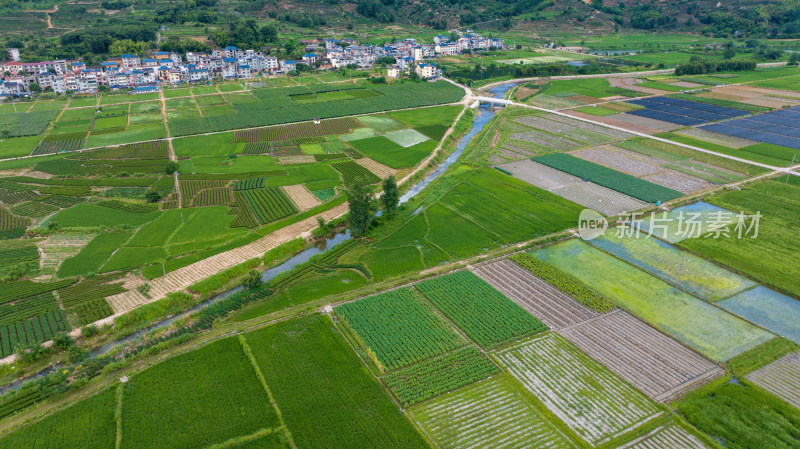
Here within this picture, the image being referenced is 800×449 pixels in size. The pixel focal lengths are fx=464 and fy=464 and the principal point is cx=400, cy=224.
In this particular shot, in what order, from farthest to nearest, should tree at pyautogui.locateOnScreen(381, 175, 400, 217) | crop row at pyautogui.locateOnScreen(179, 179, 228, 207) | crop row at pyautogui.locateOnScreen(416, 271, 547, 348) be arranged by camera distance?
crop row at pyautogui.locateOnScreen(179, 179, 228, 207) < tree at pyautogui.locateOnScreen(381, 175, 400, 217) < crop row at pyautogui.locateOnScreen(416, 271, 547, 348)

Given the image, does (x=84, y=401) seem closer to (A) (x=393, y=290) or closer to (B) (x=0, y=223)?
(A) (x=393, y=290)

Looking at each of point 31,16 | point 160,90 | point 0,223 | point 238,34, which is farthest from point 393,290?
point 31,16

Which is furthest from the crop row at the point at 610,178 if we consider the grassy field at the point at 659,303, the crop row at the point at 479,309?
the crop row at the point at 479,309

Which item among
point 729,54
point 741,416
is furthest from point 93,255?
point 729,54

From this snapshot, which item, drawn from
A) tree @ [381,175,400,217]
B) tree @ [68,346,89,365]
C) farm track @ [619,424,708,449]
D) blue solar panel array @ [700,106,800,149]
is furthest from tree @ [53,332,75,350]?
blue solar panel array @ [700,106,800,149]

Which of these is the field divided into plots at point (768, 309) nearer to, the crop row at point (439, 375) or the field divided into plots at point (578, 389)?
the field divided into plots at point (578, 389)

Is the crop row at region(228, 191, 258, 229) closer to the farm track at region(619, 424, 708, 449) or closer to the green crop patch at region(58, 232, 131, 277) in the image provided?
the green crop patch at region(58, 232, 131, 277)
